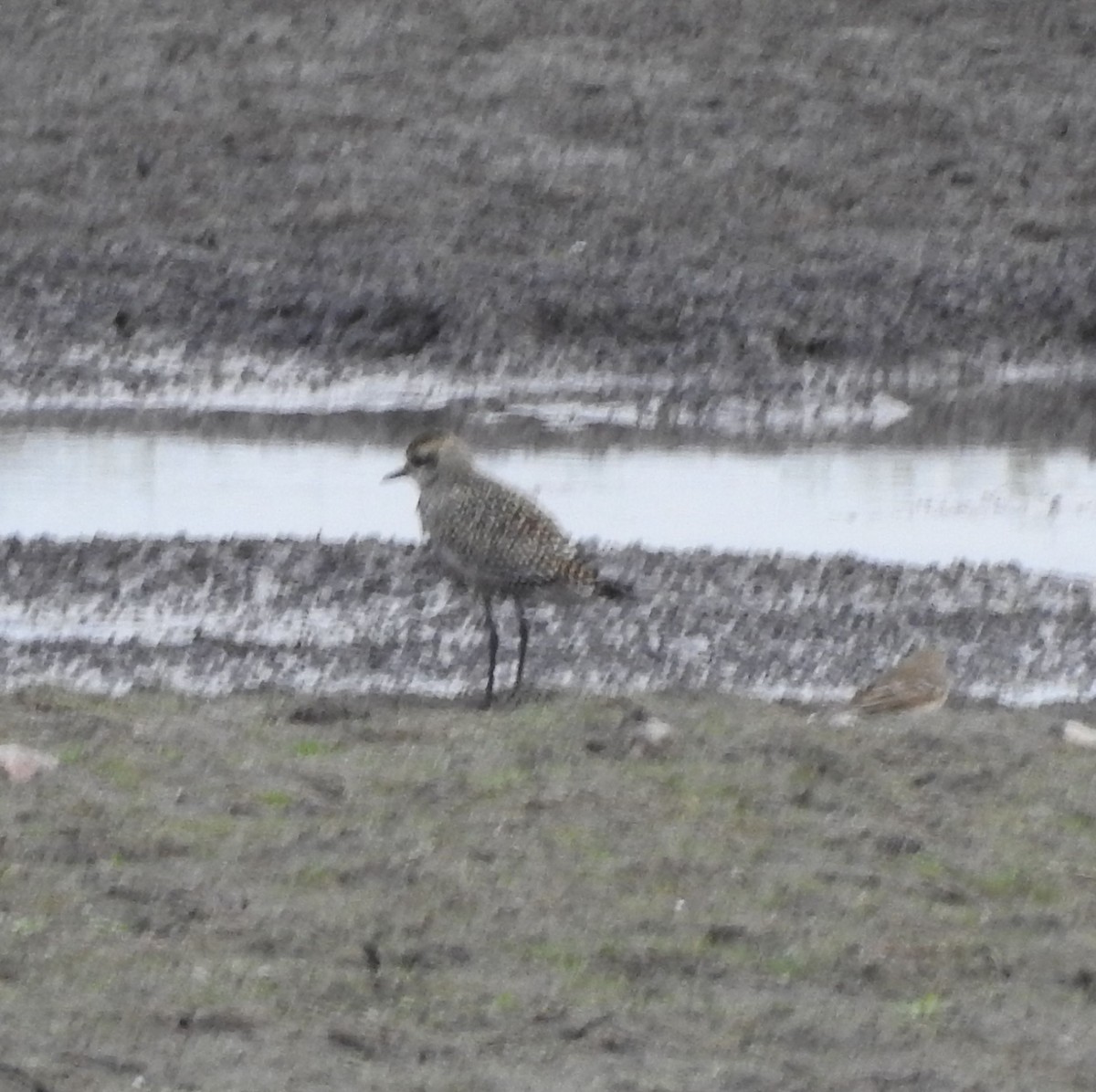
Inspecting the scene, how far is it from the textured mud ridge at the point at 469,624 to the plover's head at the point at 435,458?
2.48 feet

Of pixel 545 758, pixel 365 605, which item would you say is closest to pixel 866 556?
pixel 365 605

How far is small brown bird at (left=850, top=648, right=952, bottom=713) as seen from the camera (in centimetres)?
877

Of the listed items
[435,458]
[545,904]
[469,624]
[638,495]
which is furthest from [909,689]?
[638,495]

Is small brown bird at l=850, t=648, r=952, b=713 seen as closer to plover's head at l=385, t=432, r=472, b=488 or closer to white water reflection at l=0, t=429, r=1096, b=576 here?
plover's head at l=385, t=432, r=472, b=488

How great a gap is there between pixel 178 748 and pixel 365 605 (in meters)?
3.34

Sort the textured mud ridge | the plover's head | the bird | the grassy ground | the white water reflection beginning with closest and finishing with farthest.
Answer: the grassy ground → the bird → the plover's head → the textured mud ridge → the white water reflection

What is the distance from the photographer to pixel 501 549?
9.18 m

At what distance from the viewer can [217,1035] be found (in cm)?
541

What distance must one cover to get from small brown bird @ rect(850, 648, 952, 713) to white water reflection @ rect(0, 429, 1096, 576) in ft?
8.84

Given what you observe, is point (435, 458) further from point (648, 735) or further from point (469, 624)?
point (648, 735)

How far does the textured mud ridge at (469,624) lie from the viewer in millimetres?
10008

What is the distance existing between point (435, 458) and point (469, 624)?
38.8 inches

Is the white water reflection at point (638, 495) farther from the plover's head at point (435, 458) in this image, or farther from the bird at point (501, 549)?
the bird at point (501, 549)

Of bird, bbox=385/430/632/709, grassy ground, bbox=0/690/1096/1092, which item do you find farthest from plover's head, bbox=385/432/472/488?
grassy ground, bbox=0/690/1096/1092
